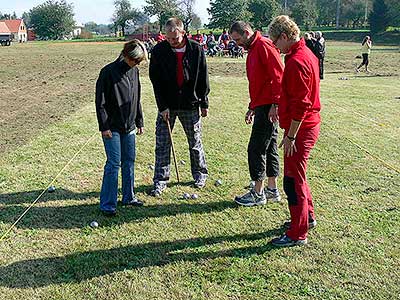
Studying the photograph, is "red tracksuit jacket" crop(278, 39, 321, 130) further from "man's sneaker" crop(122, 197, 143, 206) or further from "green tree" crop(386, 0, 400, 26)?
"green tree" crop(386, 0, 400, 26)

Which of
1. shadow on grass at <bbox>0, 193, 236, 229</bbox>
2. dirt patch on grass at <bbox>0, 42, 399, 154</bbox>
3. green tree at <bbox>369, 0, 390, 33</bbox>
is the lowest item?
shadow on grass at <bbox>0, 193, 236, 229</bbox>

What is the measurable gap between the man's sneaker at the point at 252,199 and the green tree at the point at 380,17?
60373 mm

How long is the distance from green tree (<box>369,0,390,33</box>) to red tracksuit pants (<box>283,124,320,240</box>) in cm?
6113

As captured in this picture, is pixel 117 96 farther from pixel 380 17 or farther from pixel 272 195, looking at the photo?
pixel 380 17

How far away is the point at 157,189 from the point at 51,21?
8746 cm

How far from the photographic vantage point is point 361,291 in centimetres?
343

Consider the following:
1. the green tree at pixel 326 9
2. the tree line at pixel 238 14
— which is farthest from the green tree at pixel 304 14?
the green tree at pixel 326 9

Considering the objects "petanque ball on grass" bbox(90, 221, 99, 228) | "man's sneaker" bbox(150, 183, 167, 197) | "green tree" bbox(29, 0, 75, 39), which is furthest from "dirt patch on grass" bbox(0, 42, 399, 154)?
Result: "green tree" bbox(29, 0, 75, 39)

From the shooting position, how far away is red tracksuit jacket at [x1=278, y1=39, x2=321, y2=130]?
3.58 m

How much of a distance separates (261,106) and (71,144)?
13.6 feet

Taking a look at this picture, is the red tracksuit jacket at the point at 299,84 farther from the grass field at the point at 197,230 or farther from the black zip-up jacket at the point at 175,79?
the black zip-up jacket at the point at 175,79

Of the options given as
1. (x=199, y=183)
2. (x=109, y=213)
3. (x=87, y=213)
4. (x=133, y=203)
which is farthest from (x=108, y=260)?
(x=199, y=183)

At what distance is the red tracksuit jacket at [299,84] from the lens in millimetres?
3584

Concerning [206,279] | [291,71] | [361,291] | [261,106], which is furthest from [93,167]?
[361,291]
